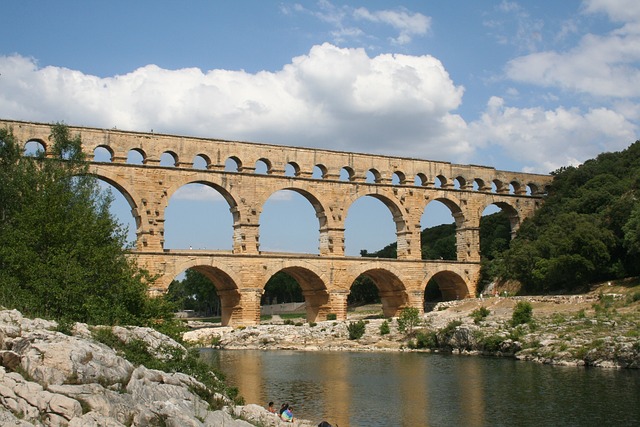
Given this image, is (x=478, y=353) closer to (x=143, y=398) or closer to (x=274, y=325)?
(x=274, y=325)


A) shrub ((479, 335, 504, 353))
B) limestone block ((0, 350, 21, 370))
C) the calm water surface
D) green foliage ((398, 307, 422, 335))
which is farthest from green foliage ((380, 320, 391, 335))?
limestone block ((0, 350, 21, 370))

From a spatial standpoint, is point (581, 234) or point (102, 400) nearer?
point (102, 400)

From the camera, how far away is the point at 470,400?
1783 centimetres

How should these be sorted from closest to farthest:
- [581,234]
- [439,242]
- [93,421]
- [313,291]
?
[93,421]
[581,234]
[313,291]
[439,242]

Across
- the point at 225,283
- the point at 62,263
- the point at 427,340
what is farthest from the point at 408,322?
the point at 62,263

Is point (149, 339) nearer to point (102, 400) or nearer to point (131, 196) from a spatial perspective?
point (102, 400)

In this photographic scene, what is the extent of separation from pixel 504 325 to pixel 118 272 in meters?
16.9

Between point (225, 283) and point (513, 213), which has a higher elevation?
point (513, 213)

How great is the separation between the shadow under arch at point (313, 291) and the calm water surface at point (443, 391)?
1223 centimetres

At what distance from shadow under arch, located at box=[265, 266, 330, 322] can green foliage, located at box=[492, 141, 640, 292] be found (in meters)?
10.8

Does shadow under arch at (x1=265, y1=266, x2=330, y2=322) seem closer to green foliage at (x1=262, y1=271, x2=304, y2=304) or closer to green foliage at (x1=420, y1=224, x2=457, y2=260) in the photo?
green foliage at (x1=420, y1=224, x2=457, y2=260)

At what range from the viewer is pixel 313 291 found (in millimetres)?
40656

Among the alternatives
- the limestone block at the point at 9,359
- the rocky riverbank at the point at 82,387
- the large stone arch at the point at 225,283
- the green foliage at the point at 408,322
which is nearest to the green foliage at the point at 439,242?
the green foliage at the point at 408,322

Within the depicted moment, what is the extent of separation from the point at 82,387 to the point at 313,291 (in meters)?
31.4
